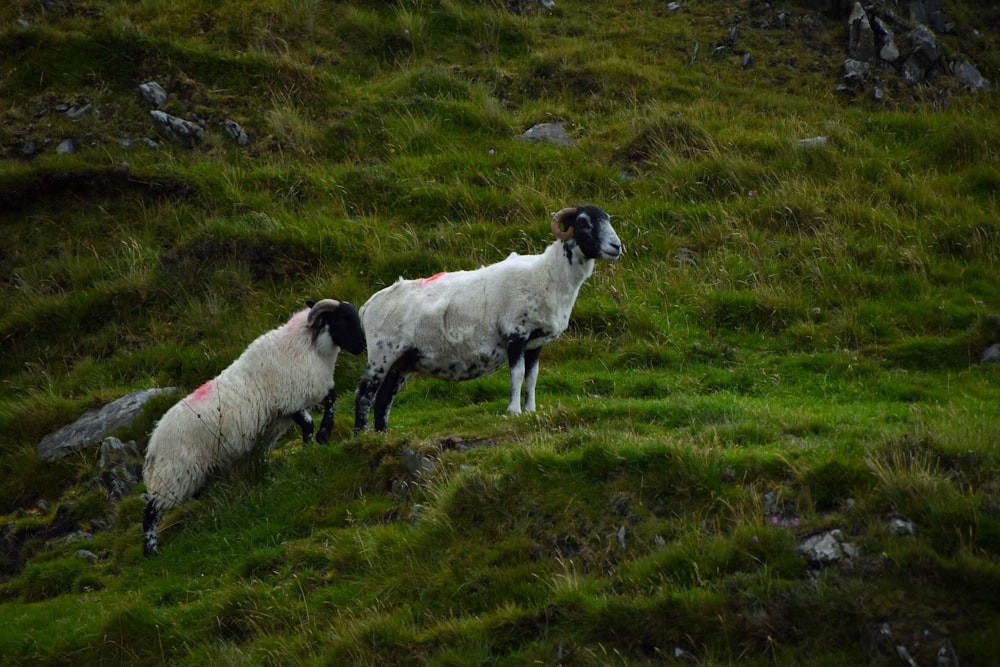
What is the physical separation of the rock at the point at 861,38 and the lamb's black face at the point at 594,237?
13.1 m

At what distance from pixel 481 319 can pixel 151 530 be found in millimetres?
4290

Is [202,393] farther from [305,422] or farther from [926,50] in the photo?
[926,50]

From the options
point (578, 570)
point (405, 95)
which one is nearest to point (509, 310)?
point (578, 570)

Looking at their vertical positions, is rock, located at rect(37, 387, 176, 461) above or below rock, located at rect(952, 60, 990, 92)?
below

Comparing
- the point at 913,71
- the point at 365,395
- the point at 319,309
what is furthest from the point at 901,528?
the point at 913,71

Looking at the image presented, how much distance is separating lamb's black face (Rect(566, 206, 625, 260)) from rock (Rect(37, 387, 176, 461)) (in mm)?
6411

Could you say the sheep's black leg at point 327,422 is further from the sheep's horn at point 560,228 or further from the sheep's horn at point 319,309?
the sheep's horn at point 560,228

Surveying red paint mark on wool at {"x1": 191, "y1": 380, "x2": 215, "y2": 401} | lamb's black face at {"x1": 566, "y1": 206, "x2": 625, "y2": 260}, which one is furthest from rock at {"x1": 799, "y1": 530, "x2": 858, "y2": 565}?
red paint mark on wool at {"x1": 191, "y1": 380, "x2": 215, "y2": 401}

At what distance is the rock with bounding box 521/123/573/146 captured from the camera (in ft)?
66.3

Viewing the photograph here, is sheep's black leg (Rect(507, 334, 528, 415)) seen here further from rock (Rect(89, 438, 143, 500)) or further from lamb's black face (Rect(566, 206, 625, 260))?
rock (Rect(89, 438, 143, 500))

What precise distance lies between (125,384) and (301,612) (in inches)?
294

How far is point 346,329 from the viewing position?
41.2ft

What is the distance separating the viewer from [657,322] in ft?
49.2

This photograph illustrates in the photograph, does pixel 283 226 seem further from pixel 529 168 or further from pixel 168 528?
pixel 168 528
